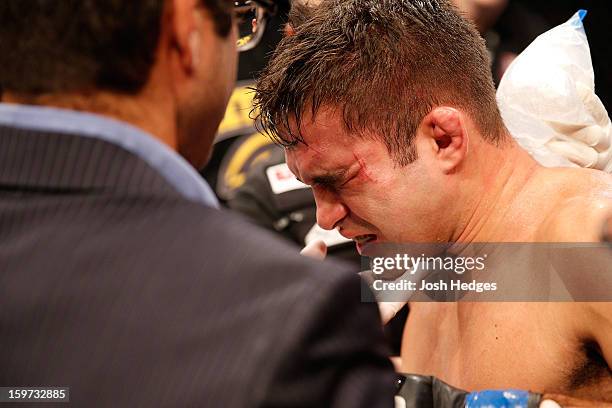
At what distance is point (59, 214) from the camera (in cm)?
60

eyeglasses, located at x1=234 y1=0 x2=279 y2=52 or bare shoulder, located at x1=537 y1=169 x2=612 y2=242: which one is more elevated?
eyeglasses, located at x1=234 y1=0 x2=279 y2=52

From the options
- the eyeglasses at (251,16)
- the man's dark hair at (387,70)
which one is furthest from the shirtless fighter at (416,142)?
the eyeglasses at (251,16)

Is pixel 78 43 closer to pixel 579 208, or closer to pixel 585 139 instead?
pixel 579 208

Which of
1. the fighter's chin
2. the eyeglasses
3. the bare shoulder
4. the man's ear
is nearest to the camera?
the eyeglasses

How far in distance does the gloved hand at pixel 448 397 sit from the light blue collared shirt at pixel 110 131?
623 mm

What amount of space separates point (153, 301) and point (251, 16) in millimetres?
533

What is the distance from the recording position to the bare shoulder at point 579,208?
3.59 ft

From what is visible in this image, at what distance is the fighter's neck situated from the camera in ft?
4.20

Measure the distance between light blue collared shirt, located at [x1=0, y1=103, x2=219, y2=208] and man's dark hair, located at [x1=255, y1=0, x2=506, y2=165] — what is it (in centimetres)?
66

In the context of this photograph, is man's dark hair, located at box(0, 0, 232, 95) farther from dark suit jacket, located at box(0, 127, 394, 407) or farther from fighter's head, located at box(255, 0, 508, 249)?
fighter's head, located at box(255, 0, 508, 249)

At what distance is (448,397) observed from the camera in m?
1.19

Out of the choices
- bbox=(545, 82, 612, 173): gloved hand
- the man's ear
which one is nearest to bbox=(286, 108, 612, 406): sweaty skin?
the man's ear

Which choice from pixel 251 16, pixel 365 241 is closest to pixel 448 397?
pixel 365 241

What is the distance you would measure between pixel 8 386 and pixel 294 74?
2.57 ft
